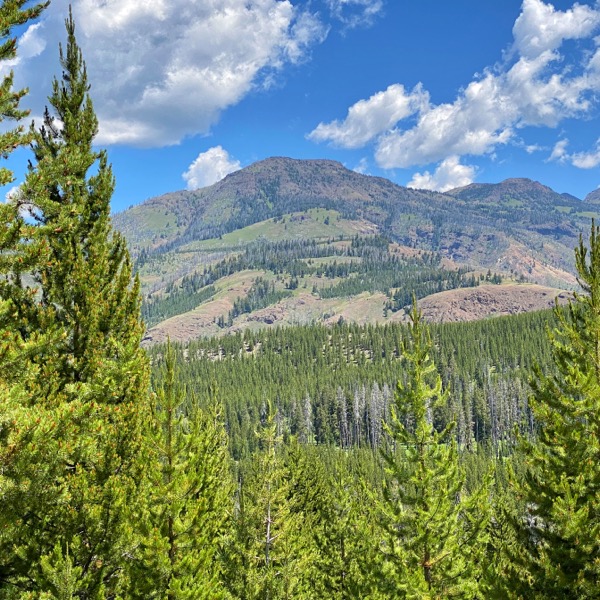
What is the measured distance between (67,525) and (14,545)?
3.73 feet

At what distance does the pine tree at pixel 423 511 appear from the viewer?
16.7 meters

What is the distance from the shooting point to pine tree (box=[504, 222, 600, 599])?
1327 centimetres

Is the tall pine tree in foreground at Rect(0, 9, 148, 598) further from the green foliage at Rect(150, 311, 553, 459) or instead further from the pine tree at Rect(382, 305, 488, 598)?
the green foliage at Rect(150, 311, 553, 459)


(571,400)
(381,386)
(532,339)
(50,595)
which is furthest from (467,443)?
(50,595)

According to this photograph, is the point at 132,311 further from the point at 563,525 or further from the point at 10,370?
the point at 563,525

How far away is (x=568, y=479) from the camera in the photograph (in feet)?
47.1

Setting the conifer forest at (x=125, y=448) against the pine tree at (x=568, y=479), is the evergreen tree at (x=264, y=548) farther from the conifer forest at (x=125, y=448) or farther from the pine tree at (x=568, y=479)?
the pine tree at (x=568, y=479)

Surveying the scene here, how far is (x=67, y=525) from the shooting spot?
10562 millimetres

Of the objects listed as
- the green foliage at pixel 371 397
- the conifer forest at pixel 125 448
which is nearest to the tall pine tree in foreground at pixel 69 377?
the conifer forest at pixel 125 448

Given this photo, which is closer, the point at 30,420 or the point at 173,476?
the point at 30,420

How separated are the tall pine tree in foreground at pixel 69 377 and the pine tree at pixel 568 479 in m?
11.4

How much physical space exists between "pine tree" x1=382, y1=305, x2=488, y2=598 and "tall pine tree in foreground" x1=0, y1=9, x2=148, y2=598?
9.54 m

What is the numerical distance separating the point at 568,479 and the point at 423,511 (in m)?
4.75

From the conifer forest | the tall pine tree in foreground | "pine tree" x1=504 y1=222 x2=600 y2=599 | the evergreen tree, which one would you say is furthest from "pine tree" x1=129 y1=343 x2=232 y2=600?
"pine tree" x1=504 y1=222 x2=600 y2=599
